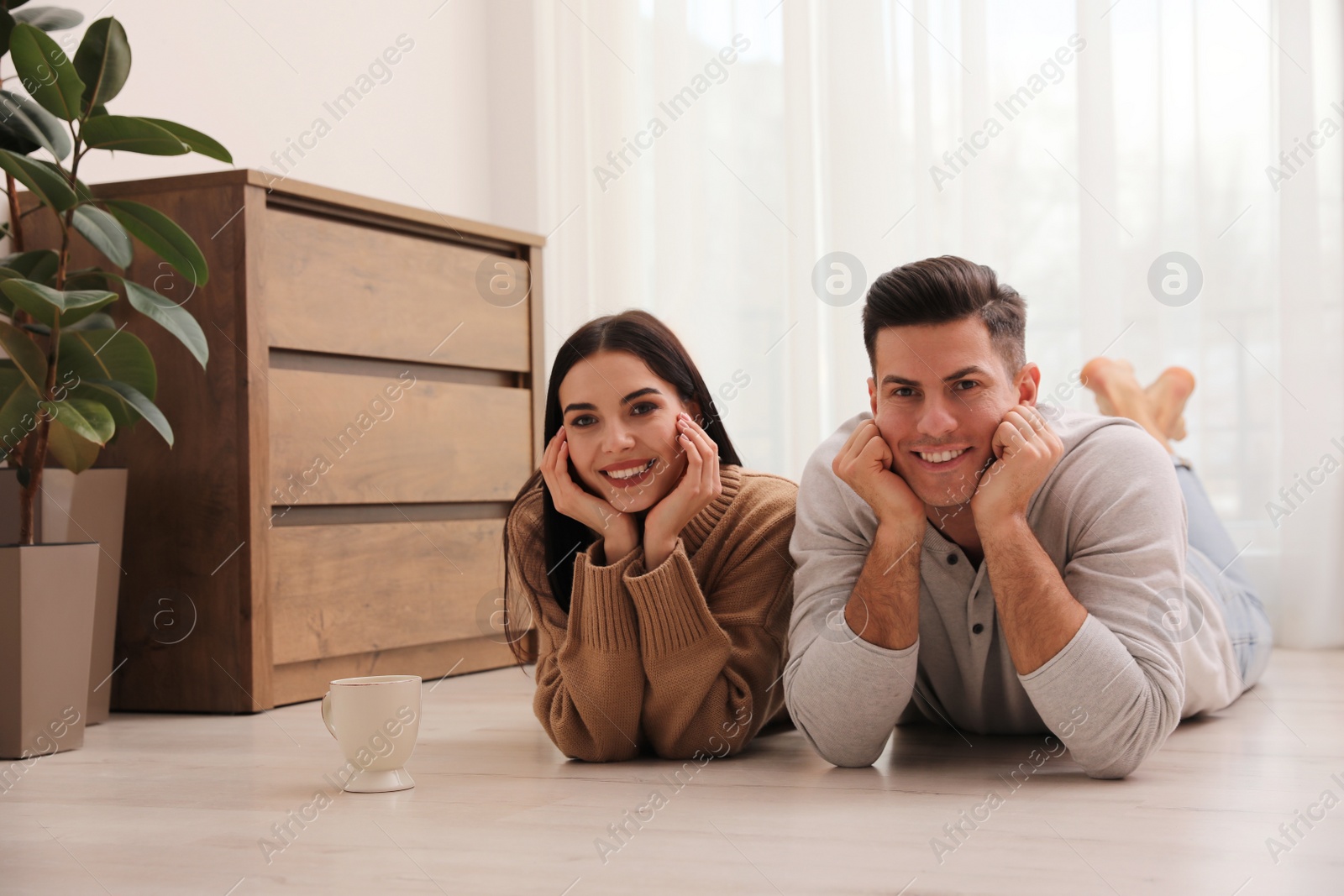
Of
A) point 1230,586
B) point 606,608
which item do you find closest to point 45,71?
point 606,608

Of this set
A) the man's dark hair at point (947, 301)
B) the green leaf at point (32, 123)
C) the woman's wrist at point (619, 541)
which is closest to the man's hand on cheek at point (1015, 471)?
the man's dark hair at point (947, 301)

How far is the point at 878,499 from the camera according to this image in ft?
4.56

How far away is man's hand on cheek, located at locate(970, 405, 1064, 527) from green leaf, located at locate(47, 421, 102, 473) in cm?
124

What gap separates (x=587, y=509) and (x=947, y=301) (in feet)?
1.59

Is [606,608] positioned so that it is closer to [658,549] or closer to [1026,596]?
[658,549]

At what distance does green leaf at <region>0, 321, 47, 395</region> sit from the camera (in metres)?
1.69

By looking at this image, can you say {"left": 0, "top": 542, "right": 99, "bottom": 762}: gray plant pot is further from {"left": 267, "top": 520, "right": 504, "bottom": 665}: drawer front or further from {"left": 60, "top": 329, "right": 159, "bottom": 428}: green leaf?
{"left": 267, "top": 520, "right": 504, "bottom": 665}: drawer front

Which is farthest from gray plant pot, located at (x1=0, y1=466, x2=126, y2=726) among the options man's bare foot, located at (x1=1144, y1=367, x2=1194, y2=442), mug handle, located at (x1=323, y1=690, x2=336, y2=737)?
man's bare foot, located at (x1=1144, y1=367, x2=1194, y2=442)

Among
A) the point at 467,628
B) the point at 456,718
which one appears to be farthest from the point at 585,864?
the point at 467,628

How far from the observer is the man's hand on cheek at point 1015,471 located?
1326mm

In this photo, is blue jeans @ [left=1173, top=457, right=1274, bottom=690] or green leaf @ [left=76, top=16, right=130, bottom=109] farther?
blue jeans @ [left=1173, top=457, right=1274, bottom=690]

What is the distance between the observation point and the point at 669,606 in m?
1.45

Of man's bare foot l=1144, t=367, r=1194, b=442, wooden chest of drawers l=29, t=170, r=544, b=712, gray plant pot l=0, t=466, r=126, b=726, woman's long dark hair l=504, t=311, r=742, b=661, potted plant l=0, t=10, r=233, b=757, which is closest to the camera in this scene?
woman's long dark hair l=504, t=311, r=742, b=661

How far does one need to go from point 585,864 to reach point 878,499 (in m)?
0.53
